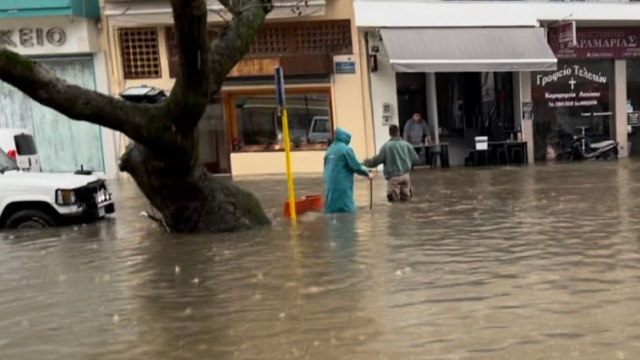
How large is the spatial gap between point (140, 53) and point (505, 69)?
33.3 ft

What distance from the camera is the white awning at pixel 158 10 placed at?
65.3 feet

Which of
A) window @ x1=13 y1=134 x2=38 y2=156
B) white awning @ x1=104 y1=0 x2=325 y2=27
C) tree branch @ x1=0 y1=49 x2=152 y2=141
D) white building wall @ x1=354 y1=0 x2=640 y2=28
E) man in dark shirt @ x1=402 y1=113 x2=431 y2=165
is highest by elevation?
white awning @ x1=104 y1=0 x2=325 y2=27

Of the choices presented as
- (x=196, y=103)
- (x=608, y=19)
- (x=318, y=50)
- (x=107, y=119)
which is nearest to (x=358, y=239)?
(x=196, y=103)

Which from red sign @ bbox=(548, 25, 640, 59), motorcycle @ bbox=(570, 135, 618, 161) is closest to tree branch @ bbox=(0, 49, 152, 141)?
red sign @ bbox=(548, 25, 640, 59)

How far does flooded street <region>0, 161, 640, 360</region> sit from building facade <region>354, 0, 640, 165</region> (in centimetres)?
927

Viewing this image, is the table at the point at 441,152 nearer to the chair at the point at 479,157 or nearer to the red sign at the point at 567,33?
the chair at the point at 479,157

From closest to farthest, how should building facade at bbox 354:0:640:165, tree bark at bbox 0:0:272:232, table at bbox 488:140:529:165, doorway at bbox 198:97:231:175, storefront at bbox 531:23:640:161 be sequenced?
tree bark at bbox 0:0:272:232 < building facade at bbox 354:0:640:165 < doorway at bbox 198:97:231:175 < table at bbox 488:140:529:165 < storefront at bbox 531:23:640:161

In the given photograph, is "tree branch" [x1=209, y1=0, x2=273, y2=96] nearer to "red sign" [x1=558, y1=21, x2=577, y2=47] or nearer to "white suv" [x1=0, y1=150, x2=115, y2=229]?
"white suv" [x1=0, y1=150, x2=115, y2=229]

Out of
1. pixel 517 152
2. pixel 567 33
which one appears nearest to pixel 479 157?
pixel 517 152

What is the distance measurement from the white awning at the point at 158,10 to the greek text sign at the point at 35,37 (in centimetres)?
147

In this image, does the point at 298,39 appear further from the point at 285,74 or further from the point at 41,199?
the point at 41,199

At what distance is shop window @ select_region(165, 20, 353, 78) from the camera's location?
20.5 metres

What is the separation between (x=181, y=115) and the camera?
980cm

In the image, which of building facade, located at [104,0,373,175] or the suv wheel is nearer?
the suv wheel
